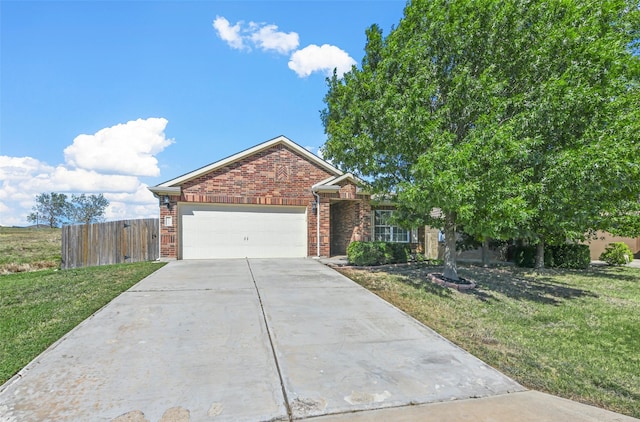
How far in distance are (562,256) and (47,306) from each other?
1632cm

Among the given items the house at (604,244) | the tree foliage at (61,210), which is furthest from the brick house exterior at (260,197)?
the tree foliage at (61,210)

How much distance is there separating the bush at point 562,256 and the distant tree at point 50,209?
79.4 m

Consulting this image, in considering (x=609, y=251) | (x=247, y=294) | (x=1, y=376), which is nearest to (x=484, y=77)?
(x=247, y=294)

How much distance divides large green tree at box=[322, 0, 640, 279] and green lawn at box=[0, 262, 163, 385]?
21.2 ft

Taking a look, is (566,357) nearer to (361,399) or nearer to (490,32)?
(361,399)

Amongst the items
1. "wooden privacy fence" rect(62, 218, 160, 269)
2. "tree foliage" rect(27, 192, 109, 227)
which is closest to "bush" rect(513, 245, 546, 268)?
"wooden privacy fence" rect(62, 218, 160, 269)

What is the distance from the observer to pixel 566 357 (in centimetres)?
481

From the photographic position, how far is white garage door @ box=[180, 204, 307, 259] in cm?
1345

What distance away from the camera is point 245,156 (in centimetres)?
1394

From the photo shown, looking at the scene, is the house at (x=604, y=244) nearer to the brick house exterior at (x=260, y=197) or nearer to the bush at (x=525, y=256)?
the bush at (x=525, y=256)

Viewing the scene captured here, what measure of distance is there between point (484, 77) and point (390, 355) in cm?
600

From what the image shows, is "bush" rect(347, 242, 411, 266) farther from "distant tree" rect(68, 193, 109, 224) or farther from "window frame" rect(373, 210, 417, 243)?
"distant tree" rect(68, 193, 109, 224)

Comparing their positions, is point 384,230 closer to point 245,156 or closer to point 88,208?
point 245,156

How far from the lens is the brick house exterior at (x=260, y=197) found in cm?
1314
